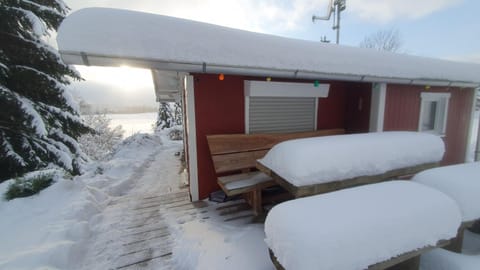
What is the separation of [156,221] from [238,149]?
1.62m

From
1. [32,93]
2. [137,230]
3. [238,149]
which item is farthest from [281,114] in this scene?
[32,93]

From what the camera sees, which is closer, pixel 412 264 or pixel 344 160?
pixel 412 264

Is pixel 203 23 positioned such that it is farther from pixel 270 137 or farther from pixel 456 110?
pixel 456 110

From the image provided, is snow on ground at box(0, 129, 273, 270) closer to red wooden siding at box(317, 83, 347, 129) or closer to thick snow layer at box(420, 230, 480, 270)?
thick snow layer at box(420, 230, 480, 270)

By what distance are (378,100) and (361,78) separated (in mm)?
851

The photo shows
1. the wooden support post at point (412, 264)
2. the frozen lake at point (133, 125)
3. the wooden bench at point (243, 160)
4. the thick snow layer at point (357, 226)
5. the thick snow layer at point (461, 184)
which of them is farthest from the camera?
the frozen lake at point (133, 125)

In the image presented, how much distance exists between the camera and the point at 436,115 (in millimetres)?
5055

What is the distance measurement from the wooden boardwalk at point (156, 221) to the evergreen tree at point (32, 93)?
7.87ft

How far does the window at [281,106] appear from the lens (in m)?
3.52

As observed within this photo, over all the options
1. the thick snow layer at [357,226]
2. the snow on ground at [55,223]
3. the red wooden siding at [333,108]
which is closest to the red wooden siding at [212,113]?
the snow on ground at [55,223]

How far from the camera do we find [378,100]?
12.9 feet

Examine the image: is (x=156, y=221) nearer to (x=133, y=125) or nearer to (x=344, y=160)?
(x=344, y=160)

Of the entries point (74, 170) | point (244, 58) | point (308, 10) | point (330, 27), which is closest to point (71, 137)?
point (74, 170)

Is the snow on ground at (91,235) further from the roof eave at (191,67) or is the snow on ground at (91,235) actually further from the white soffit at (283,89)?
the white soffit at (283,89)
